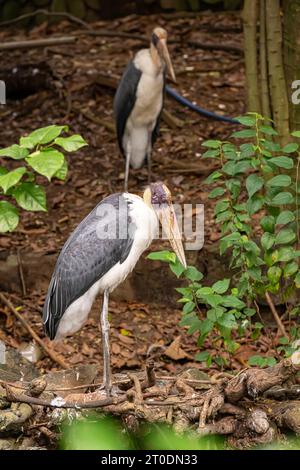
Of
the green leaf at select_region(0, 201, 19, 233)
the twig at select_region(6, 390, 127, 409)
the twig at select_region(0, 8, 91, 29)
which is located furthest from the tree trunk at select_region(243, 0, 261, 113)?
the twig at select_region(0, 8, 91, 29)

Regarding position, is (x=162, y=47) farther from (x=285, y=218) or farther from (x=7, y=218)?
(x=285, y=218)

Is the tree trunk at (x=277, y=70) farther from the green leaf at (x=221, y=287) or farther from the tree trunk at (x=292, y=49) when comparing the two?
the green leaf at (x=221, y=287)

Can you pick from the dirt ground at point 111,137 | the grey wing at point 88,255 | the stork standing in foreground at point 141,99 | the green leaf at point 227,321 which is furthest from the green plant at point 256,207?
the stork standing in foreground at point 141,99

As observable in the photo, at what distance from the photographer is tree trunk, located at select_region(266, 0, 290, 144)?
581 centimetres

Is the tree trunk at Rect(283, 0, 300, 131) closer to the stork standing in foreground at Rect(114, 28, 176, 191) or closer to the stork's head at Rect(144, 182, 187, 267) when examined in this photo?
the stork's head at Rect(144, 182, 187, 267)

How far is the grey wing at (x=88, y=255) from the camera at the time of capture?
477 cm

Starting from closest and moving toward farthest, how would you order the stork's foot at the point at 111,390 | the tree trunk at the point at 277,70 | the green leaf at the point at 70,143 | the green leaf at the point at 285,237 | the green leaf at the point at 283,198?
1. the stork's foot at the point at 111,390
2. the green leaf at the point at 70,143
3. the green leaf at the point at 283,198
4. the green leaf at the point at 285,237
5. the tree trunk at the point at 277,70

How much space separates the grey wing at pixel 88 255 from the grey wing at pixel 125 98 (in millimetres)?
3132

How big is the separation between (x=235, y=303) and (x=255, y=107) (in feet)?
5.59

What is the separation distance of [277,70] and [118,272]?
1737 millimetres

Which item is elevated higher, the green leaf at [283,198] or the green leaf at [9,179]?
the green leaf at [9,179]

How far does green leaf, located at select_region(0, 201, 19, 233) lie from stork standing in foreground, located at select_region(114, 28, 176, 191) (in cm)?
289

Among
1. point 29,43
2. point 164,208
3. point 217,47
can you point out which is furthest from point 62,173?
point 217,47

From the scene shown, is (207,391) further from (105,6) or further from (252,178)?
(105,6)
